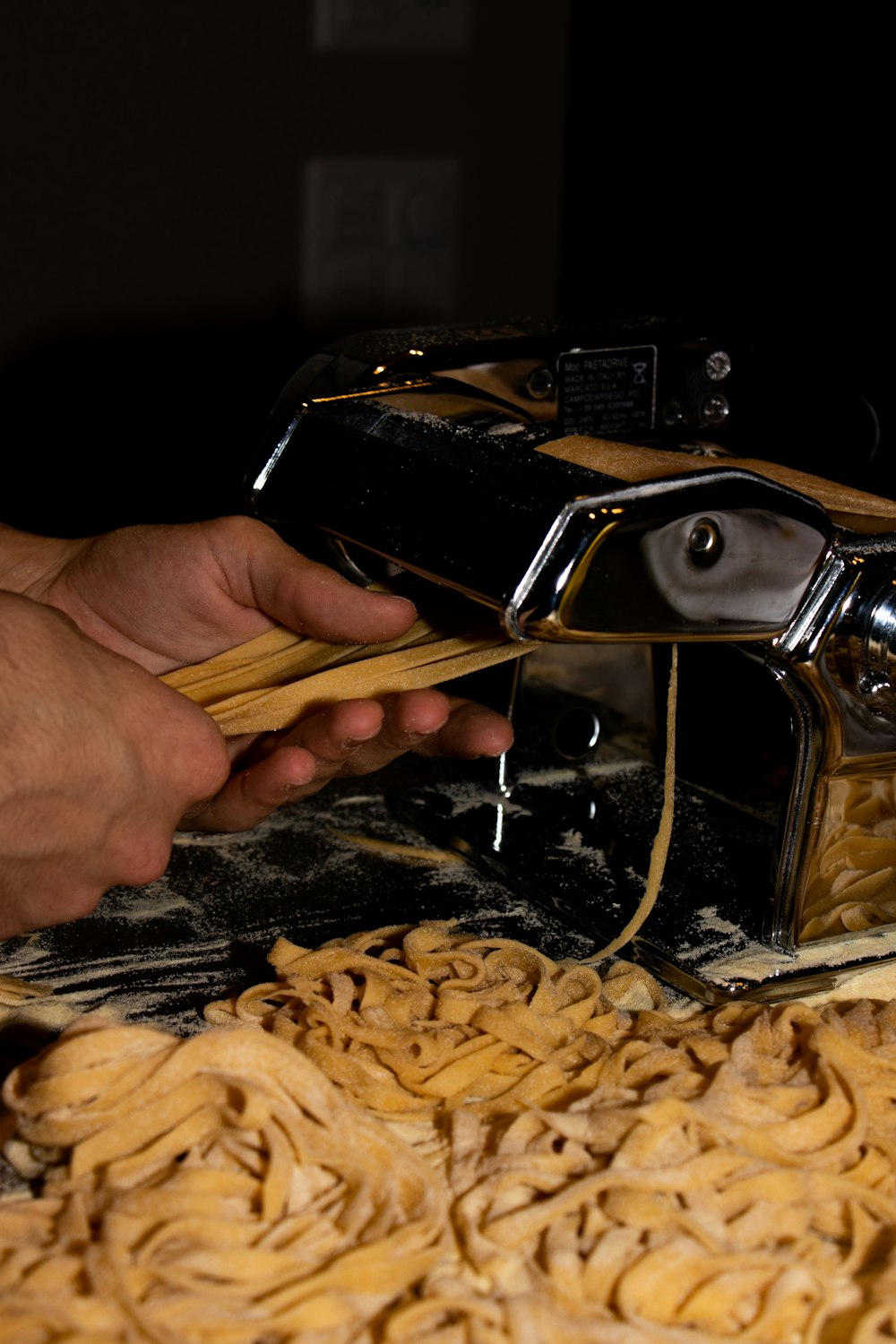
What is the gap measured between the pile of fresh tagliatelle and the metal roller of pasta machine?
12 centimetres

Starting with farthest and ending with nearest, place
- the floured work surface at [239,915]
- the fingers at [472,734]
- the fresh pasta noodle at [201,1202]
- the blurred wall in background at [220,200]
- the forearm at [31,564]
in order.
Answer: the blurred wall in background at [220,200] → the forearm at [31,564] → the fingers at [472,734] → the floured work surface at [239,915] → the fresh pasta noodle at [201,1202]

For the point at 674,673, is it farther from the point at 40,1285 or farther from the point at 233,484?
the point at 233,484

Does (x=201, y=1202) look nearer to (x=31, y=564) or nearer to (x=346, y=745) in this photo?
(x=346, y=745)

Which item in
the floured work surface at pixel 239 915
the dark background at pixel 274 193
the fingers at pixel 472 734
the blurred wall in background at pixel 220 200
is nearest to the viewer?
the floured work surface at pixel 239 915

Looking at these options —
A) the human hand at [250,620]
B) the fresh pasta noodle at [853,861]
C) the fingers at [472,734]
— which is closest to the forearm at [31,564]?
the human hand at [250,620]

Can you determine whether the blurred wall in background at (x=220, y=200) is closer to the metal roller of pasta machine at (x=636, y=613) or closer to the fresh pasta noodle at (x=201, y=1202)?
the metal roller of pasta machine at (x=636, y=613)

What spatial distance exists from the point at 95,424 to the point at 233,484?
0.72 feet

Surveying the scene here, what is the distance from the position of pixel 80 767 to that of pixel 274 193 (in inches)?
59.1

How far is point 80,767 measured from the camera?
820 millimetres

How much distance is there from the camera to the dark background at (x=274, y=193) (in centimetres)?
172

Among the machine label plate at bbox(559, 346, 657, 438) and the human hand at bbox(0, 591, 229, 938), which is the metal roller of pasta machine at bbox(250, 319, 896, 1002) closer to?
the machine label plate at bbox(559, 346, 657, 438)

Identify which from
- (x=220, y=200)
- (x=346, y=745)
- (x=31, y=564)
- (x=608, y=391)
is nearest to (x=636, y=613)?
(x=346, y=745)

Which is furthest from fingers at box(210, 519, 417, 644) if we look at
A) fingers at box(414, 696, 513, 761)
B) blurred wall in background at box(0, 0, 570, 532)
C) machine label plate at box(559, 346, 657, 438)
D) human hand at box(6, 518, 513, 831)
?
blurred wall in background at box(0, 0, 570, 532)

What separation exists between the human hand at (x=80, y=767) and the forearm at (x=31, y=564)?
336 millimetres
